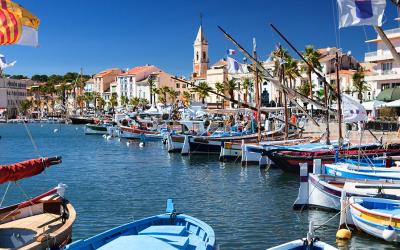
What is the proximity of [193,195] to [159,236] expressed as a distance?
62.6ft

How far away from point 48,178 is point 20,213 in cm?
2713

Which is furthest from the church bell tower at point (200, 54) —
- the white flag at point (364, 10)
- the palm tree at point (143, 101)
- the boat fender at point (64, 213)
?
the boat fender at point (64, 213)

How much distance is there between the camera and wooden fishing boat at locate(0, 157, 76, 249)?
15.6 m

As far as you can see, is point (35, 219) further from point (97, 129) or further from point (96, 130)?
point (96, 130)

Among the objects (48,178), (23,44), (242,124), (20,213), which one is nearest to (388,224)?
(20,213)

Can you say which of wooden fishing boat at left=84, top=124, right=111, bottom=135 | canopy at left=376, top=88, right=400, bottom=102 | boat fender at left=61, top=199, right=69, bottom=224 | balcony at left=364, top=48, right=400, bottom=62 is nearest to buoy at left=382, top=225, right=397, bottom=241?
boat fender at left=61, top=199, right=69, bottom=224

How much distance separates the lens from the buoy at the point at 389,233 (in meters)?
20.5

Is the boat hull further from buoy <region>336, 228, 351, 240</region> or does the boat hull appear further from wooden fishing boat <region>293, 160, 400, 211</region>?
buoy <region>336, 228, 351, 240</region>

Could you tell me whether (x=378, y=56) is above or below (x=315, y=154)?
above

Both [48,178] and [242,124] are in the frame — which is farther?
[242,124]

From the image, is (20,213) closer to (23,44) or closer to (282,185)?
(23,44)

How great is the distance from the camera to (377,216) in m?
21.0

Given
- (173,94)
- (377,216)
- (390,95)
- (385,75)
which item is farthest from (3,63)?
(173,94)

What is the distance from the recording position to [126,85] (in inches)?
7682
